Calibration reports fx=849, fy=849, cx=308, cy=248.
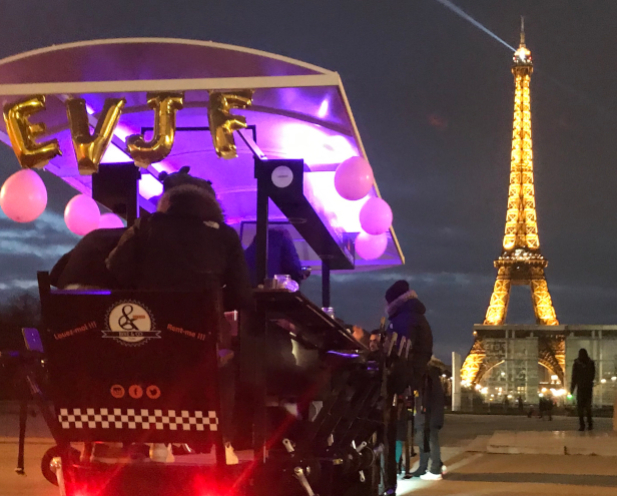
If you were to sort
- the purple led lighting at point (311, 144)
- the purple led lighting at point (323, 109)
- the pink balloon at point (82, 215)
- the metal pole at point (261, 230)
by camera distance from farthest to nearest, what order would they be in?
1. the pink balloon at point (82, 215)
2. the metal pole at point (261, 230)
3. the purple led lighting at point (311, 144)
4. the purple led lighting at point (323, 109)

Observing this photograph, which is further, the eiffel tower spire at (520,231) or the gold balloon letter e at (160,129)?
the eiffel tower spire at (520,231)

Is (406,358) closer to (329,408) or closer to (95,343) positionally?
(329,408)

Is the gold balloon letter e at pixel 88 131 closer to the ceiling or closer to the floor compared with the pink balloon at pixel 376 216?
closer to the ceiling

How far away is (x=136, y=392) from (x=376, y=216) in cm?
490

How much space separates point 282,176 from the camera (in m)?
7.46

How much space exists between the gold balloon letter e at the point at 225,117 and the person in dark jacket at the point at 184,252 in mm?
2109

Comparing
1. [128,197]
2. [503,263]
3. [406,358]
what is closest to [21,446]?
[128,197]

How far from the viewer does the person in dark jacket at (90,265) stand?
4.18 meters

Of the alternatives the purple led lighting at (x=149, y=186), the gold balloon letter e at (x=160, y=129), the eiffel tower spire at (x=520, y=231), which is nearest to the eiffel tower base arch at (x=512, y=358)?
the eiffel tower spire at (x=520, y=231)

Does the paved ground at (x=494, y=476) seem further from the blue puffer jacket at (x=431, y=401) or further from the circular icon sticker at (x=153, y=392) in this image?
the circular icon sticker at (x=153, y=392)

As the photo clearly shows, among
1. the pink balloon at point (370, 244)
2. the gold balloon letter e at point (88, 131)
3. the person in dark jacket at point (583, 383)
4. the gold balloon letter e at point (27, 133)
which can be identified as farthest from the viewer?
the person in dark jacket at point (583, 383)

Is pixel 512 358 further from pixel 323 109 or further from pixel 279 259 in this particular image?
pixel 323 109

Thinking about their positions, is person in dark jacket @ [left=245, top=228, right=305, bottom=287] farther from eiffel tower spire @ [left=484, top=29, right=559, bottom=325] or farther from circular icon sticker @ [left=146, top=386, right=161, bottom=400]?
eiffel tower spire @ [left=484, top=29, right=559, bottom=325]

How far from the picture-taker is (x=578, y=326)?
64.9m
